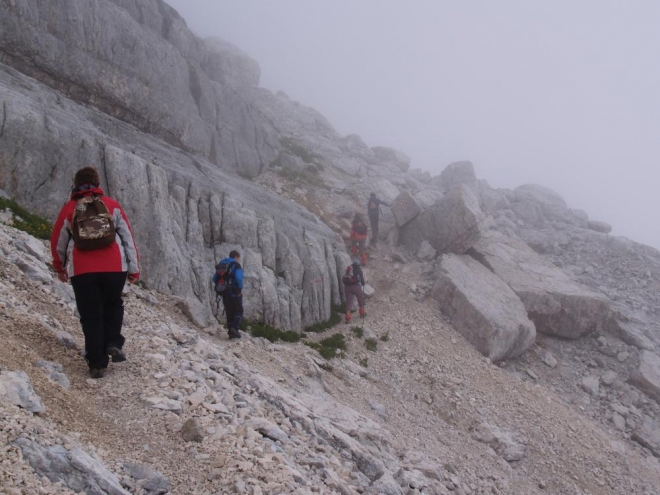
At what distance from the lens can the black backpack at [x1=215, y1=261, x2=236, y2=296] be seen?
14000 millimetres

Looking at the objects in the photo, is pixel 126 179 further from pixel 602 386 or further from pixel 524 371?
pixel 602 386

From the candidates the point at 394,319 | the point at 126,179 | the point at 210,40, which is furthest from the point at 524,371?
the point at 210,40

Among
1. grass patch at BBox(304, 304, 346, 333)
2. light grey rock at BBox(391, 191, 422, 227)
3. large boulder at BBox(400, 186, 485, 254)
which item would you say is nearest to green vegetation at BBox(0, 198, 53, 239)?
grass patch at BBox(304, 304, 346, 333)

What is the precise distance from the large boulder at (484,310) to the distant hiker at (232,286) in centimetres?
1275

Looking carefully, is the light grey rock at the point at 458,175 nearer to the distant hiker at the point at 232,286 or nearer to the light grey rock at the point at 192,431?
the distant hiker at the point at 232,286

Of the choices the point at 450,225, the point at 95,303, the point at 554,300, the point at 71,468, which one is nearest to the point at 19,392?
the point at 71,468

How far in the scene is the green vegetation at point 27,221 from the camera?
12.6m

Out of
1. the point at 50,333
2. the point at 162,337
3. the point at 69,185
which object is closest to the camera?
the point at 50,333

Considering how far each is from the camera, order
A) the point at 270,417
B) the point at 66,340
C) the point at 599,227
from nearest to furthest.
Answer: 1. the point at 66,340
2. the point at 270,417
3. the point at 599,227

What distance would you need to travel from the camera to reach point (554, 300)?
25.0 meters

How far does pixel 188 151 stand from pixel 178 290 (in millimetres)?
12872

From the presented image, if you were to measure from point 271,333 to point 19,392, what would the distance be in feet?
38.3

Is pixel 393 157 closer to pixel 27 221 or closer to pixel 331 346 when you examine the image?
pixel 331 346

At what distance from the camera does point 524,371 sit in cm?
Result: 2209
